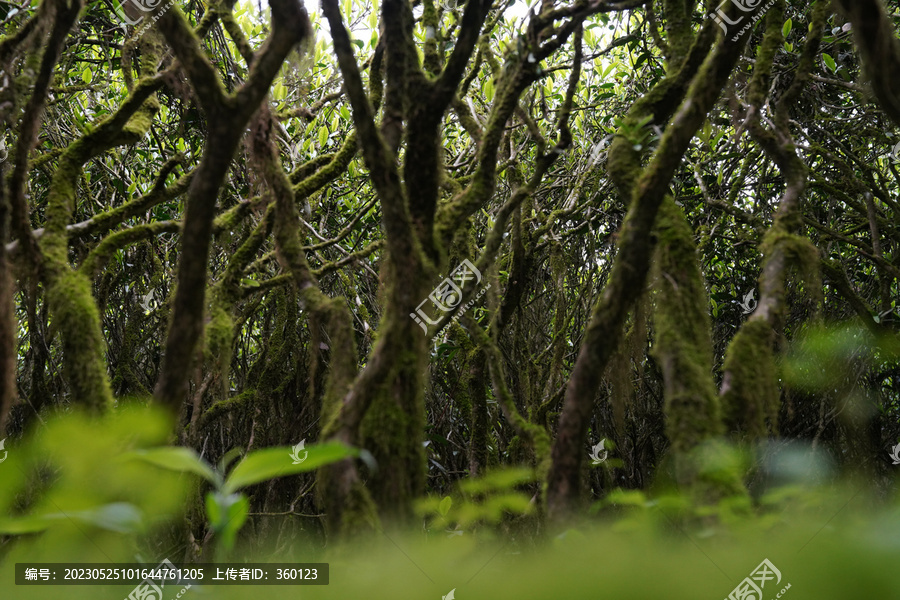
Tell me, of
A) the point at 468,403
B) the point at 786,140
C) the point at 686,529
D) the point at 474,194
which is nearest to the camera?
the point at 686,529

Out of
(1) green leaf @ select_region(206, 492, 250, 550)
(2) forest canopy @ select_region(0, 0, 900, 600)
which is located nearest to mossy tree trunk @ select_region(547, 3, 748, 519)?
(2) forest canopy @ select_region(0, 0, 900, 600)

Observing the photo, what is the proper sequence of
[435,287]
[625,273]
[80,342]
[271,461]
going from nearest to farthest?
[271,461] < [625,273] < [80,342] < [435,287]

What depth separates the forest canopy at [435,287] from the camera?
3.17 feet

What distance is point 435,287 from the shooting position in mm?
1828

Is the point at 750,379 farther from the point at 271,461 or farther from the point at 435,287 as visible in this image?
→ the point at 271,461

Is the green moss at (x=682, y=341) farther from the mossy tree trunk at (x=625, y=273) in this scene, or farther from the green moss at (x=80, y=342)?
the green moss at (x=80, y=342)

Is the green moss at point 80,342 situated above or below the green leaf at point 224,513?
above

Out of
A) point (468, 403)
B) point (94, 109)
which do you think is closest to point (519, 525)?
point (468, 403)

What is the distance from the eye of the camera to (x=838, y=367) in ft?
10.9

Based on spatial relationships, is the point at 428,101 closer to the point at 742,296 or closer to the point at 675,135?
the point at 675,135

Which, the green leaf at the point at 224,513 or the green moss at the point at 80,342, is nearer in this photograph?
the green leaf at the point at 224,513

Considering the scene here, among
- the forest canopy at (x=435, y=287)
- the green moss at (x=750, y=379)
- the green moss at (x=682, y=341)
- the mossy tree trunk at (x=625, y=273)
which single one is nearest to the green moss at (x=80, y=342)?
the forest canopy at (x=435, y=287)

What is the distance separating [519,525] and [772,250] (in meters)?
1.76

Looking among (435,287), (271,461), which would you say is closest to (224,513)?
(271,461)
